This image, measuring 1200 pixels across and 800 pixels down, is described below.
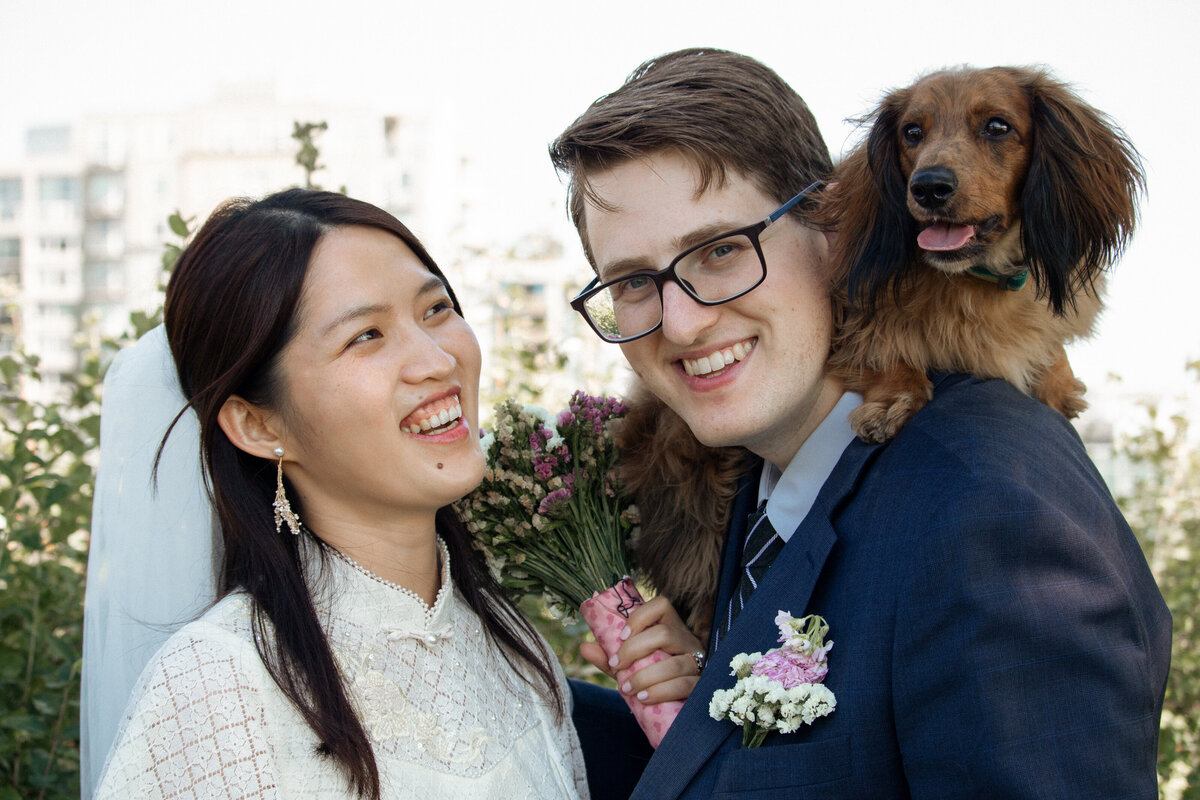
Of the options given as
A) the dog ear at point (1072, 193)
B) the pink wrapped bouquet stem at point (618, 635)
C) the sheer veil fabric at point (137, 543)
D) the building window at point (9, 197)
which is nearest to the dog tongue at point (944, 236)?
the dog ear at point (1072, 193)

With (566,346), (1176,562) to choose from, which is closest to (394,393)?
(566,346)

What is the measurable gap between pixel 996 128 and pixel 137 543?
8.23 feet

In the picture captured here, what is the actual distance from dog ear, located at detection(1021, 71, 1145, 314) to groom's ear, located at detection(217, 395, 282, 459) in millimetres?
1856

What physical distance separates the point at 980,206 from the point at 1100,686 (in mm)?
1080

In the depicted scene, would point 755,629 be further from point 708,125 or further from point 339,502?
point 708,125

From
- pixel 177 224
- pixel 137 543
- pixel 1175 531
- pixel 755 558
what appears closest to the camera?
pixel 755 558

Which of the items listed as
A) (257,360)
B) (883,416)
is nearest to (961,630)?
(883,416)

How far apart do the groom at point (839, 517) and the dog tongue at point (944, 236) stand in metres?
0.29

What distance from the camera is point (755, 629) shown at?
2.08m

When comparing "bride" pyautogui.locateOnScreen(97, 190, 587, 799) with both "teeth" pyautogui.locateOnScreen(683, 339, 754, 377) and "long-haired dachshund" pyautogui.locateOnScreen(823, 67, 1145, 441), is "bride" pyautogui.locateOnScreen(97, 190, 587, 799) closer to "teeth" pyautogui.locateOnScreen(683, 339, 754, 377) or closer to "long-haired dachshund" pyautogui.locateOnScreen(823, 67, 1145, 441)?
"teeth" pyautogui.locateOnScreen(683, 339, 754, 377)

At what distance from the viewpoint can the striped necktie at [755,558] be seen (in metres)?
2.38

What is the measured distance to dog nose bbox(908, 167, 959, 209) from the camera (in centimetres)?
215

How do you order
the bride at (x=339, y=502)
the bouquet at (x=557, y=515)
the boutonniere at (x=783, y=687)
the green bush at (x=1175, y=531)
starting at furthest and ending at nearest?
1. the green bush at (x=1175, y=531)
2. the bouquet at (x=557, y=515)
3. the bride at (x=339, y=502)
4. the boutonniere at (x=783, y=687)

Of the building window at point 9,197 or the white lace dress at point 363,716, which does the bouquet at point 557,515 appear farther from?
the building window at point 9,197
